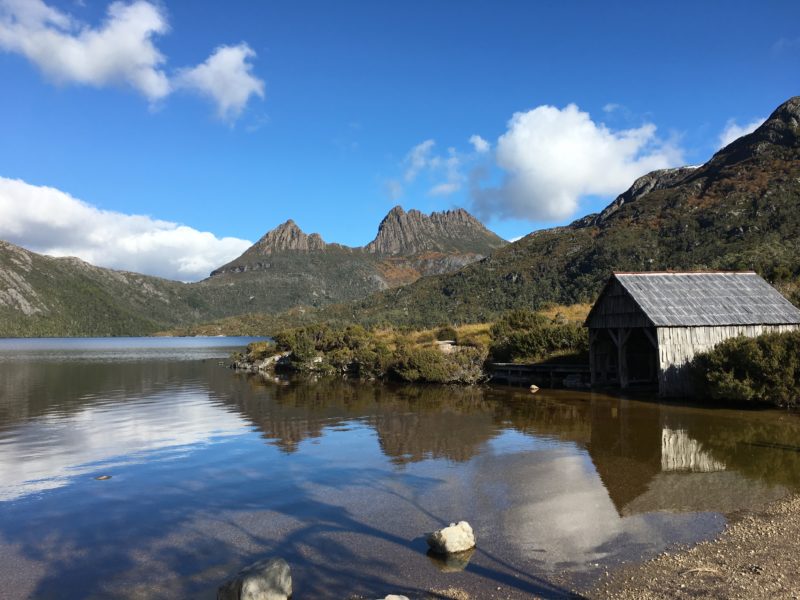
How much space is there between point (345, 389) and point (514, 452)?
1932 cm

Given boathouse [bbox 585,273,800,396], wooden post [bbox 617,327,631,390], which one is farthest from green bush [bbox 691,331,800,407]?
wooden post [bbox 617,327,631,390]

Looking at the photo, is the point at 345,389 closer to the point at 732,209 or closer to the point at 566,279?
the point at 566,279

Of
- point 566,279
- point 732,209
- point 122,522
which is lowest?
point 122,522

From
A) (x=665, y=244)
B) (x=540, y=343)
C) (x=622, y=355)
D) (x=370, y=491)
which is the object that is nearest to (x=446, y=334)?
(x=540, y=343)

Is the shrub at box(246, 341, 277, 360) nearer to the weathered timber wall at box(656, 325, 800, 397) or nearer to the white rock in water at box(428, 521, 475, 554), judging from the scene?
the weathered timber wall at box(656, 325, 800, 397)

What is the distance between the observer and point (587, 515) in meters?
10.1

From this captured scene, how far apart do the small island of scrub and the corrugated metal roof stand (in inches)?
304

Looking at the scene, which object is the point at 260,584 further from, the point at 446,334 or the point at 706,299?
the point at 446,334

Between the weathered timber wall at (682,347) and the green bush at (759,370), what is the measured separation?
1.29m

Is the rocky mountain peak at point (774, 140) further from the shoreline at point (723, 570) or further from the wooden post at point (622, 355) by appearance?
the shoreline at point (723, 570)

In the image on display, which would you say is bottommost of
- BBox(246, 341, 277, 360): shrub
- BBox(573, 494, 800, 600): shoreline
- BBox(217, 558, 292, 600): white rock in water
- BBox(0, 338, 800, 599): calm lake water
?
BBox(0, 338, 800, 599): calm lake water

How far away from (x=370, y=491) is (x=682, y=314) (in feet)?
57.4

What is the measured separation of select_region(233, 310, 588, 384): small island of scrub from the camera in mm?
34281

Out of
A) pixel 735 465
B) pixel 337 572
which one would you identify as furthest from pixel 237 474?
pixel 735 465
